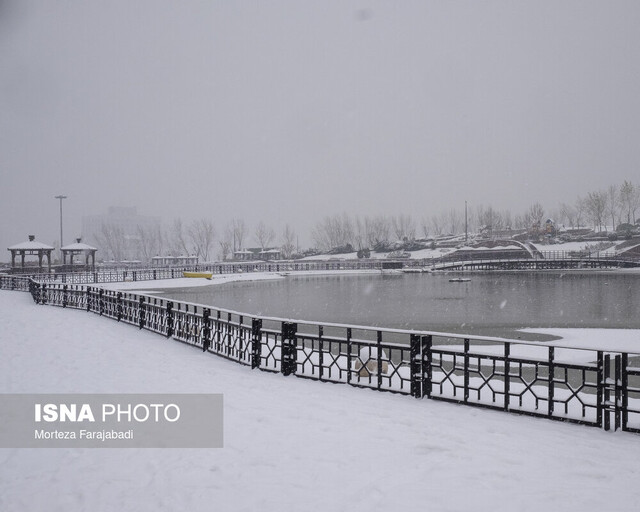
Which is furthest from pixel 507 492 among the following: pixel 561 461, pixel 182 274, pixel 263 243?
pixel 263 243

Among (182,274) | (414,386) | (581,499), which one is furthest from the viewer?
(182,274)

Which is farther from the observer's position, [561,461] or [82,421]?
[82,421]

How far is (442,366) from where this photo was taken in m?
9.83

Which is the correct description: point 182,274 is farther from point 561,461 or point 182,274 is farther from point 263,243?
point 263,243

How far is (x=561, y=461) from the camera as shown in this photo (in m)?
5.68

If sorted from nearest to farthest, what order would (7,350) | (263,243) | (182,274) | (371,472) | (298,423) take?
(371,472), (298,423), (7,350), (182,274), (263,243)

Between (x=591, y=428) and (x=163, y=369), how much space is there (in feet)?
24.5

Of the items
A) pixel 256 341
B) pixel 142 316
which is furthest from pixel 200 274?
pixel 256 341

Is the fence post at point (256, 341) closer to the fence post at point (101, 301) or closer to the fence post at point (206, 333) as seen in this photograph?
the fence post at point (206, 333)

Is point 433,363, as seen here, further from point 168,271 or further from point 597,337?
point 168,271

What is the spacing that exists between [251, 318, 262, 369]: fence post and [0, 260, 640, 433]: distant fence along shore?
20 mm

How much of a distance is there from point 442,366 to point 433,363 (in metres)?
0.88

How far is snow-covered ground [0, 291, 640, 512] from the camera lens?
15.6 ft

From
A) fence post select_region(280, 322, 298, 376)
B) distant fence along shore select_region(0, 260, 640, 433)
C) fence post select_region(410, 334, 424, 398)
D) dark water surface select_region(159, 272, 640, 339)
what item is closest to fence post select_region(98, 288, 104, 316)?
distant fence along shore select_region(0, 260, 640, 433)
